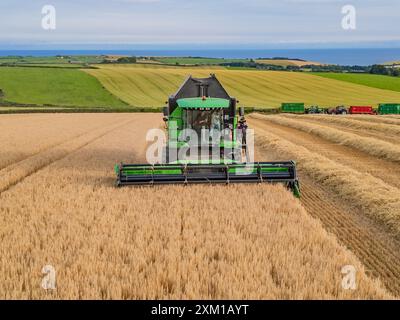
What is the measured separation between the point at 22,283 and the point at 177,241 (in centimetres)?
242

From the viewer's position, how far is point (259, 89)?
264 feet

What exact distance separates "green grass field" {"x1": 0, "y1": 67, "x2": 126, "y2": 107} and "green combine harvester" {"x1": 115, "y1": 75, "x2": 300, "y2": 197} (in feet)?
169

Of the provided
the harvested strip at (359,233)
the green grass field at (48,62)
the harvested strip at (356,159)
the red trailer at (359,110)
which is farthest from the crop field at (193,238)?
the green grass field at (48,62)

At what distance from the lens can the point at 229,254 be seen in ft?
22.9

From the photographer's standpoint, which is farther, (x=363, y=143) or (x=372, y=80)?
(x=372, y=80)

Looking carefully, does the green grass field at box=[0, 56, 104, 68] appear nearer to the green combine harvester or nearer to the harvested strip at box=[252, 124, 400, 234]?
the green combine harvester

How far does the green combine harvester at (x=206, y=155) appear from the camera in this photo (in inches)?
485

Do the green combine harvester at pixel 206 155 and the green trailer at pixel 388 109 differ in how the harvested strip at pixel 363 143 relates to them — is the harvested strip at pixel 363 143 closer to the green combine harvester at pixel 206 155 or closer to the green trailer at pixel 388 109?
the green combine harvester at pixel 206 155

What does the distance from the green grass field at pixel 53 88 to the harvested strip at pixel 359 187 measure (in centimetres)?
5101

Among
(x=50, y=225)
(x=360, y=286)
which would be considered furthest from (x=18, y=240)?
(x=360, y=286)

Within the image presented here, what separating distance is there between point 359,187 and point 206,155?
13.4 feet

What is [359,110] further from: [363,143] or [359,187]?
[359,187]

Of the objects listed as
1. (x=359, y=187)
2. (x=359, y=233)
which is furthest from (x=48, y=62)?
(x=359, y=233)
